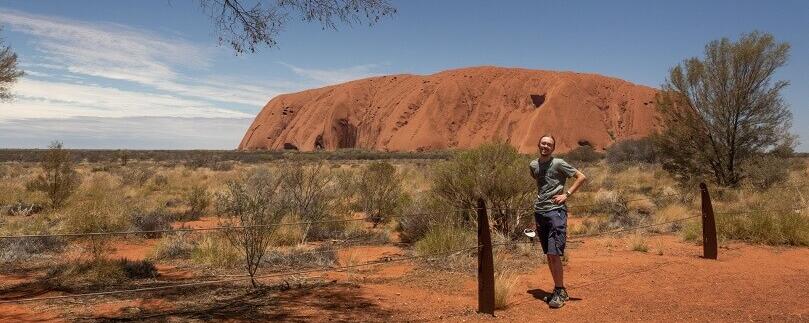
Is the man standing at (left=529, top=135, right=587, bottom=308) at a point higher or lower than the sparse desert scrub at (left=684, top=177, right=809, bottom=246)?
higher

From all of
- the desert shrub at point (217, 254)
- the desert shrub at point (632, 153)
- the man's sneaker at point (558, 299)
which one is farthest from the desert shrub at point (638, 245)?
the desert shrub at point (632, 153)

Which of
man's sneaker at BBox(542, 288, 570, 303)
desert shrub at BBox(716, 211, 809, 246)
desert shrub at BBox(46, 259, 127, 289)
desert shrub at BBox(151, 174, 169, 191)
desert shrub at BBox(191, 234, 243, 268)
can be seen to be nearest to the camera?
man's sneaker at BBox(542, 288, 570, 303)

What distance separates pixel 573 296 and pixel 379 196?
783 cm

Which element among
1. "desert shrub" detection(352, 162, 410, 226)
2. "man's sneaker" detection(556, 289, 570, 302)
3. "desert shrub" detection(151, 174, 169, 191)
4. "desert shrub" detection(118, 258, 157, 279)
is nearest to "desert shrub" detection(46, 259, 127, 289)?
"desert shrub" detection(118, 258, 157, 279)

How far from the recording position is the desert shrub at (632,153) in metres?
36.7

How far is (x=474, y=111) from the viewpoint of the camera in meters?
88.3

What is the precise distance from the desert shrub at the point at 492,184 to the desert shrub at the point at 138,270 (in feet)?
15.8

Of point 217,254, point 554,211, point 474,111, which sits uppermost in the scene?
point 474,111

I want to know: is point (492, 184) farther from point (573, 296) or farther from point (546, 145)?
point (546, 145)

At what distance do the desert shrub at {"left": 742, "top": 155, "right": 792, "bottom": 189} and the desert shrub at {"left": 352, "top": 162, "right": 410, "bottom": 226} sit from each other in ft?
33.3

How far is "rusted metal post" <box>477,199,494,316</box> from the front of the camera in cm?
501

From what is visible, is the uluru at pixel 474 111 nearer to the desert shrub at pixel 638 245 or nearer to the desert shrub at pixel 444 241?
the desert shrub at pixel 638 245

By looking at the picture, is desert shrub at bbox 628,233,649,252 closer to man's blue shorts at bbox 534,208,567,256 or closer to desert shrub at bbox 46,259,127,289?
man's blue shorts at bbox 534,208,567,256

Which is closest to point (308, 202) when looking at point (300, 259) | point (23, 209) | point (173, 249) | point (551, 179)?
point (173, 249)
